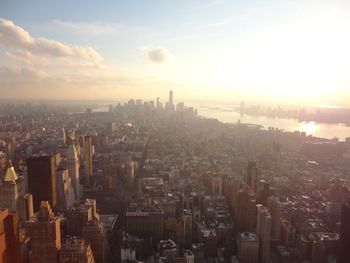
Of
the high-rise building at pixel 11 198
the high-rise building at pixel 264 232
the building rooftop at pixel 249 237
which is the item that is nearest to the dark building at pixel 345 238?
the high-rise building at pixel 264 232

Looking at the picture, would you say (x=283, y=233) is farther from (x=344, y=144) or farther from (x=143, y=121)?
(x=143, y=121)

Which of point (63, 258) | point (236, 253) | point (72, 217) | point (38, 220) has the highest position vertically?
point (38, 220)

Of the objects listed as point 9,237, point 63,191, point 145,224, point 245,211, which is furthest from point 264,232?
point 63,191

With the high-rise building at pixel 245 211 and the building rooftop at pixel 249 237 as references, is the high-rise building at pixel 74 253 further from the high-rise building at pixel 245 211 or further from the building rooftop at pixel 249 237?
the high-rise building at pixel 245 211

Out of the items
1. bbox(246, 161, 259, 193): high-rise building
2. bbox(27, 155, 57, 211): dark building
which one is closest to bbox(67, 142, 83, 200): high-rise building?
bbox(27, 155, 57, 211): dark building

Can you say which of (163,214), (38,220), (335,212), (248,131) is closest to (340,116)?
(248,131)

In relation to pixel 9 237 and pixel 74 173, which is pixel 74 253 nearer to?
pixel 9 237
